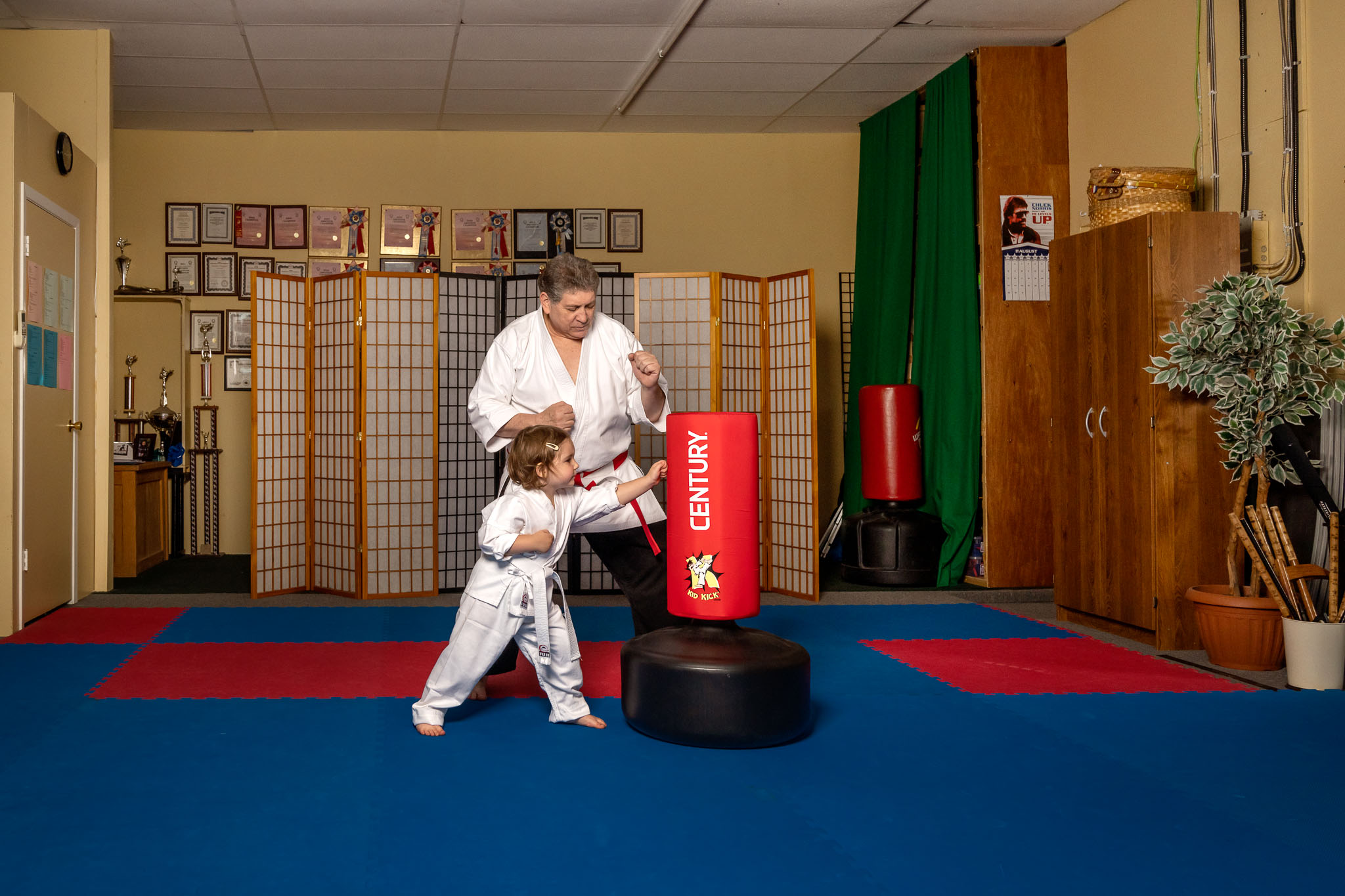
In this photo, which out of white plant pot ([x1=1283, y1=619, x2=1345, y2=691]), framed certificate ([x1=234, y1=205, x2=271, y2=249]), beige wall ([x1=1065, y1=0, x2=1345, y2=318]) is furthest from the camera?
framed certificate ([x1=234, y1=205, x2=271, y2=249])

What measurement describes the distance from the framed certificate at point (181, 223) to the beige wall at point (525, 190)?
4 cm

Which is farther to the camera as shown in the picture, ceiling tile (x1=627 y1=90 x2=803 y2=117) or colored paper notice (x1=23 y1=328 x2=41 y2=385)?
ceiling tile (x1=627 y1=90 x2=803 y2=117)

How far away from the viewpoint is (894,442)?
5.50m

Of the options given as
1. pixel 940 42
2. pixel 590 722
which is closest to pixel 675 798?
pixel 590 722

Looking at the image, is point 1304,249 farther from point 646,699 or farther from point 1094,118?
point 646,699

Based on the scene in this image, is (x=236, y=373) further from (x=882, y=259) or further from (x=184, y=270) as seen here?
(x=882, y=259)

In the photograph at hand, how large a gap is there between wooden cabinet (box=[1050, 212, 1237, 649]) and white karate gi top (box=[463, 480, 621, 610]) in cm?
228

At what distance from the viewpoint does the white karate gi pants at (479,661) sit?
8.84 ft

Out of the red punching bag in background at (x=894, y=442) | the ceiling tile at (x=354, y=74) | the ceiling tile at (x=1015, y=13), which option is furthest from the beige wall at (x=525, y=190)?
the ceiling tile at (x=1015, y=13)

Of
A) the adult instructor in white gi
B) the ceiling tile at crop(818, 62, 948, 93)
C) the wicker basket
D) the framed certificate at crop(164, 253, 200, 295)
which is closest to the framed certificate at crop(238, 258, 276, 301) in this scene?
the framed certificate at crop(164, 253, 200, 295)

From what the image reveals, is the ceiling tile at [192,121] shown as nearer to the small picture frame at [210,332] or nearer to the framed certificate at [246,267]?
the framed certificate at [246,267]

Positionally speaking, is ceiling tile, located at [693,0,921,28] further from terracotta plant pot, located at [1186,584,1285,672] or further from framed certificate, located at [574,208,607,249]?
terracotta plant pot, located at [1186,584,1285,672]

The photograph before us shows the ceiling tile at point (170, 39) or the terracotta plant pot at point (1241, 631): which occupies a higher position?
the ceiling tile at point (170, 39)

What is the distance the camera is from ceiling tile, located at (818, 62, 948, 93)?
5500 millimetres
